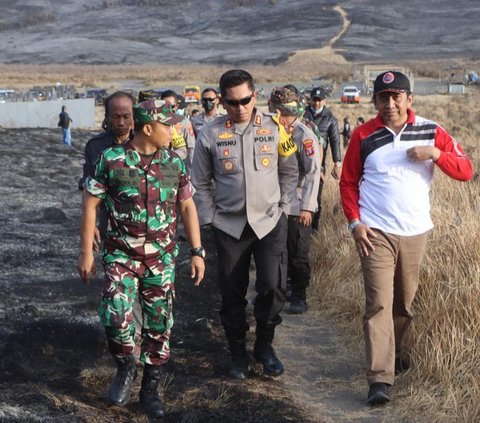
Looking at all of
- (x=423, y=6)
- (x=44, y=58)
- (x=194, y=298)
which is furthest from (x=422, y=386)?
(x=423, y=6)

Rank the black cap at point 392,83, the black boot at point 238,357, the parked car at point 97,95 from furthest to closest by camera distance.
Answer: the parked car at point 97,95 < the black boot at point 238,357 < the black cap at point 392,83

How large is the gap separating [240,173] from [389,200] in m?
0.93

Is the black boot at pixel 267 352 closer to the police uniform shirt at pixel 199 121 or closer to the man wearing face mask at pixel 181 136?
the man wearing face mask at pixel 181 136

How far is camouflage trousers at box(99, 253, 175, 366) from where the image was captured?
4926 mm

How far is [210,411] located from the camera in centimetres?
513

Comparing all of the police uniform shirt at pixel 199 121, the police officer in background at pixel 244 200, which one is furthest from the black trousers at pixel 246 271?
the police uniform shirt at pixel 199 121

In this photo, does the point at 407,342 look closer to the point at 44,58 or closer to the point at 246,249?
the point at 246,249

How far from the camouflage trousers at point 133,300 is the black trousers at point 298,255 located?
2.51 m

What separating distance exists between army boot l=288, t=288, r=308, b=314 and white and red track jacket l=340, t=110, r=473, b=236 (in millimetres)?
2375

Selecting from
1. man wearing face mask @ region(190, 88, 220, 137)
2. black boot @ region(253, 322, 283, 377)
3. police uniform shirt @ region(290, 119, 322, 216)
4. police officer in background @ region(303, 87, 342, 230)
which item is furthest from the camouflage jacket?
man wearing face mask @ region(190, 88, 220, 137)

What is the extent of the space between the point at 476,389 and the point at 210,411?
1.43 meters

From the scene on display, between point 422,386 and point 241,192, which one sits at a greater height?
point 241,192

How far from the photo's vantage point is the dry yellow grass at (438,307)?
523cm

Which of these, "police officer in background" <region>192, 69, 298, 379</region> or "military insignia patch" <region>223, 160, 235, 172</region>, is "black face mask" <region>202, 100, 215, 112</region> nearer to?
"police officer in background" <region>192, 69, 298, 379</region>
